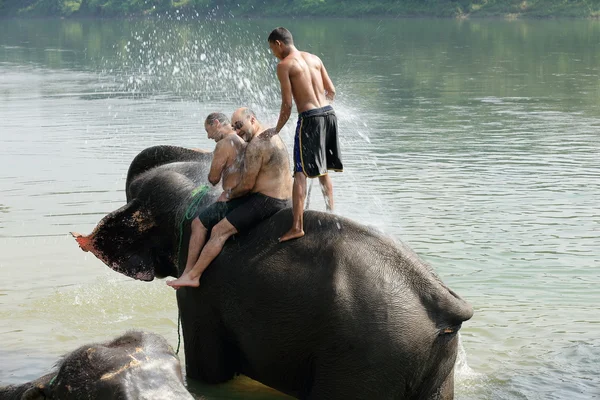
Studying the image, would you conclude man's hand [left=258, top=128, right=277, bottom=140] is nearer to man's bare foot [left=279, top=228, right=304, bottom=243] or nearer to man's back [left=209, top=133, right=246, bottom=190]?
man's back [left=209, top=133, right=246, bottom=190]

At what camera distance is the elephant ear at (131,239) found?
7.11 m

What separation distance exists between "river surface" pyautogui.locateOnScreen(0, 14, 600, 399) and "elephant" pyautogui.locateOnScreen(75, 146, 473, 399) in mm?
660

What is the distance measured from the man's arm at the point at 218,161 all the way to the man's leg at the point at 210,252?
0.29 m

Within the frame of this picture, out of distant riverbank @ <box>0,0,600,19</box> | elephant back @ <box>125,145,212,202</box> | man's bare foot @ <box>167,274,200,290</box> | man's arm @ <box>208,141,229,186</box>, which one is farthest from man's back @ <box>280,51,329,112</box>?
distant riverbank @ <box>0,0,600,19</box>

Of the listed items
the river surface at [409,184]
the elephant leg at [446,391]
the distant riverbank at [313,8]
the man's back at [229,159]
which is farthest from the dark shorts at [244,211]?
the distant riverbank at [313,8]

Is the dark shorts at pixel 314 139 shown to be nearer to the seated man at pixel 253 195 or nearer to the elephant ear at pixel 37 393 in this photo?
the seated man at pixel 253 195

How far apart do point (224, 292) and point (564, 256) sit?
4713 millimetres

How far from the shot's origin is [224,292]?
638cm

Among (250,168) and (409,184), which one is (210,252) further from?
(409,184)

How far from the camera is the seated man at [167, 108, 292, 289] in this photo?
20.8 ft

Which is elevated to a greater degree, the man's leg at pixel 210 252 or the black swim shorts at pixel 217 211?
the black swim shorts at pixel 217 211

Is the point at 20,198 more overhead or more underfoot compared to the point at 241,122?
more underfoot

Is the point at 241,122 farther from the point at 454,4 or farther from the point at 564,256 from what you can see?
the point at 454,4

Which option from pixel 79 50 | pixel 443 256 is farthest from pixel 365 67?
pixel 443 256
